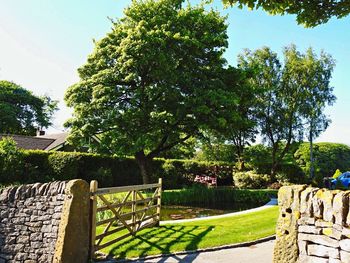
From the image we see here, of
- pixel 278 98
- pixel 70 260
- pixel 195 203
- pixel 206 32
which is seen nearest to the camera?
pixel 70 260

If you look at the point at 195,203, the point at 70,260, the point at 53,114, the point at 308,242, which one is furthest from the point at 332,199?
the point at 53,114

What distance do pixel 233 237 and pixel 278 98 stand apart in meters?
20.8

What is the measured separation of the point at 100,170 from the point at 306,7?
787 inches

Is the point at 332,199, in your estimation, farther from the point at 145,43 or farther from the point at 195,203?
the point at 145,43

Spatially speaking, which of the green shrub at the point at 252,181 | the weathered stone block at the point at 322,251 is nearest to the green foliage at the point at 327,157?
the green shrub at the point at 252,181

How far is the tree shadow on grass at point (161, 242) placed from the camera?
8.20 metres

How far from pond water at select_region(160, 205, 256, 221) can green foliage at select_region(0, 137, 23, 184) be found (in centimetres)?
999

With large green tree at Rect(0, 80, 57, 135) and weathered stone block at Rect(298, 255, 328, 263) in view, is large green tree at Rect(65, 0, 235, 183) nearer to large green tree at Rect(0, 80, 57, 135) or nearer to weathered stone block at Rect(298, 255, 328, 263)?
weathered stone block at Rect(298, 255, 328, 263)

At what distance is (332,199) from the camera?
14.7 feet

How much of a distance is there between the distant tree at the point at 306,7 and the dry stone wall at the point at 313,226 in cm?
428

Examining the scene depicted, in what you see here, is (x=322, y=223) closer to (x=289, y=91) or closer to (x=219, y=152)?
(x=289, y=91)

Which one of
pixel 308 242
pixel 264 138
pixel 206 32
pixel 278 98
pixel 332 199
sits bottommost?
pixel 308 242

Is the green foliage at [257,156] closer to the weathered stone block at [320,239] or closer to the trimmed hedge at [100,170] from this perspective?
the trimmed hedge at [100,170]

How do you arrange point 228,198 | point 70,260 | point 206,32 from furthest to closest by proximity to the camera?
point 206,32, point 228,198, point 70,260
